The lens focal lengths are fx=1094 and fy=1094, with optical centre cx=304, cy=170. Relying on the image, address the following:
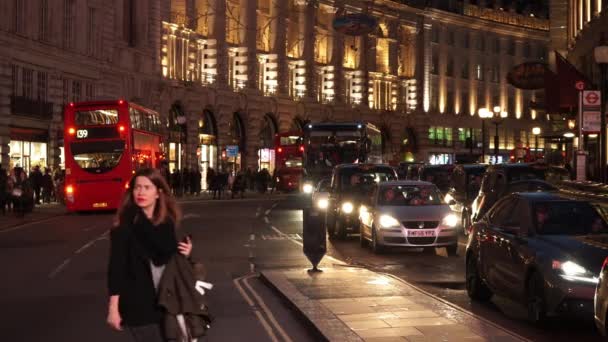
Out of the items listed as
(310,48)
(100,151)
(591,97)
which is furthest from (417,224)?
(310,48)

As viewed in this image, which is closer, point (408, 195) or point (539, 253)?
point (539, 253)

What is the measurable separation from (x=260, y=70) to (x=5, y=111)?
36060mm

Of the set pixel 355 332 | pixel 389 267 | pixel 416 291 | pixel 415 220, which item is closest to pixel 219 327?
pixel 355 332

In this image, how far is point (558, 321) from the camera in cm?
1243

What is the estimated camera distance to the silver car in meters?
22.1

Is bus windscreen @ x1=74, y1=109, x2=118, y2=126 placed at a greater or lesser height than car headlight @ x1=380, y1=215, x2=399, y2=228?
greater

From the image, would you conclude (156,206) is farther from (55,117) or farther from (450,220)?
(55,117)

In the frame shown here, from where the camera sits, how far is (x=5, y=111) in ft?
149

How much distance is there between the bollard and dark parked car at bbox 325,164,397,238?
8216mm

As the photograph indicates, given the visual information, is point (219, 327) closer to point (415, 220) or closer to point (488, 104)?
point (415, 220)

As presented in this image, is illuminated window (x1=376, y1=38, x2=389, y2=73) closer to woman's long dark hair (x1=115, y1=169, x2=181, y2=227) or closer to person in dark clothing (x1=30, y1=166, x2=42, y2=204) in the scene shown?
person in dark clothing (x1=30, y1=166, x2=42, y2=204)

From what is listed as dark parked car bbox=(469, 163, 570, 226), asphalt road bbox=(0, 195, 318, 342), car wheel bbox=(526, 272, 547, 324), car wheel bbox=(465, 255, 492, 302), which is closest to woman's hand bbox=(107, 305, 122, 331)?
asphalt road bbox=(0, 195, 318, 342)

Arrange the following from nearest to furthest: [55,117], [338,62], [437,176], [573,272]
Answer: [573,272], [437,176], [55,117], [338,62]

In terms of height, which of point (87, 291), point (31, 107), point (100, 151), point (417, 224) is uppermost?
point (31, 107)
